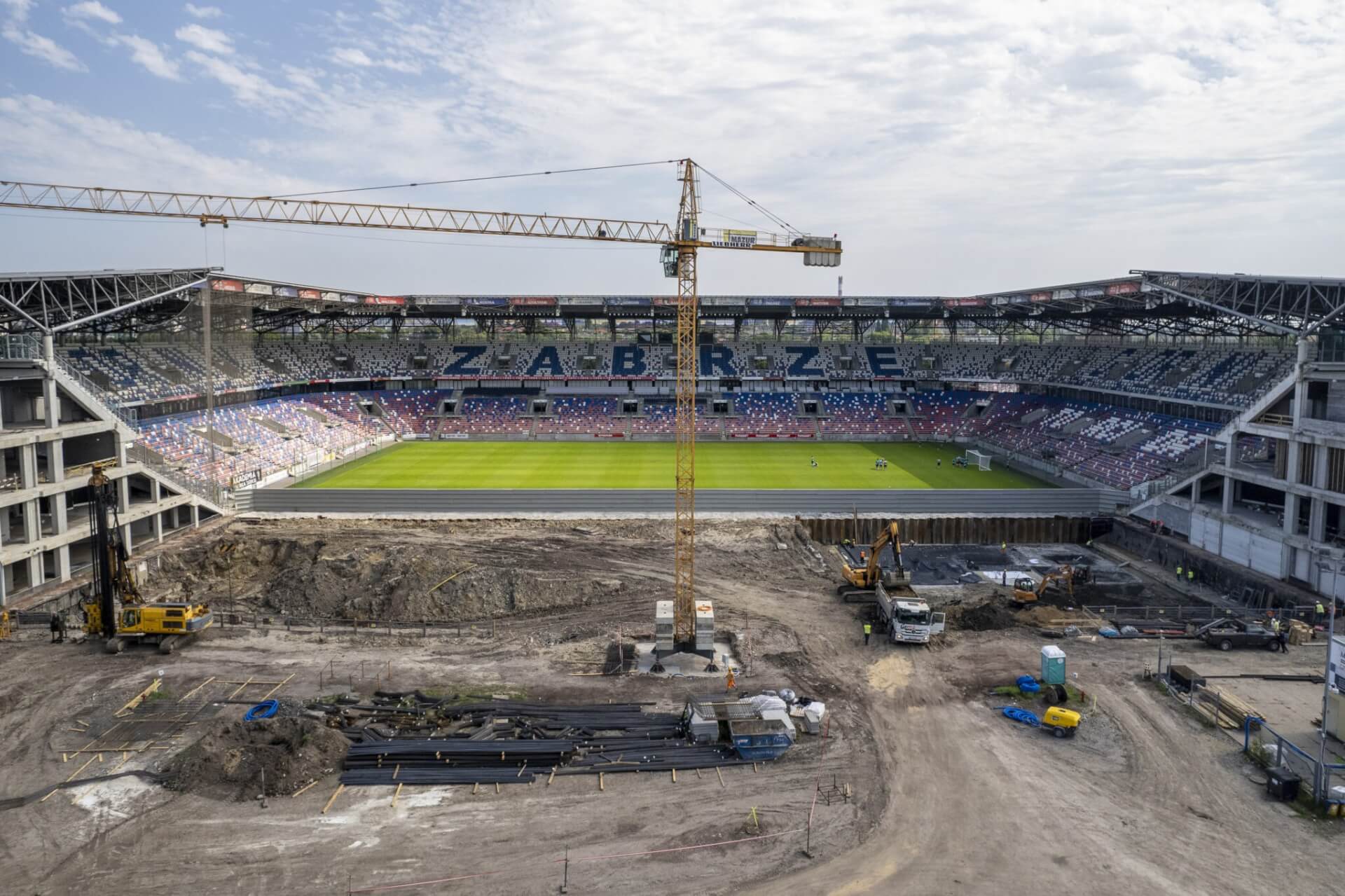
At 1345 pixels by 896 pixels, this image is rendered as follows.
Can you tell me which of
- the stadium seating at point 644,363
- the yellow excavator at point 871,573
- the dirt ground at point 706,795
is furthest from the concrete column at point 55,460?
the yellow excavator at point 871,573

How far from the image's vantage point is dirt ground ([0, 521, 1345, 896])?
15547 mm

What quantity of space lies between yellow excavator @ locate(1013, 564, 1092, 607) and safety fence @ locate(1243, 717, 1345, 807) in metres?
10.5

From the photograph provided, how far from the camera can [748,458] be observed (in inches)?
2517

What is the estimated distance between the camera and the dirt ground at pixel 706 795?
15.5m

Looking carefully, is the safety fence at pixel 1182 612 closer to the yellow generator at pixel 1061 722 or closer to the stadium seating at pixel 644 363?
the yellow generator at pixel 1061 722

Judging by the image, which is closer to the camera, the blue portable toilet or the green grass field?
the blue portable toilet

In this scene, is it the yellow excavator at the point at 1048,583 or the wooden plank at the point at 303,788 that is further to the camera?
the yellow excavator at the point at 1048,583

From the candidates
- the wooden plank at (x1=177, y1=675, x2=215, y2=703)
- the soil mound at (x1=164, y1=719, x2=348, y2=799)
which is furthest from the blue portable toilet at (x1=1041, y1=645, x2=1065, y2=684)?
the wooden plank at (x1=177, y1=675, x2=215, y2=703)

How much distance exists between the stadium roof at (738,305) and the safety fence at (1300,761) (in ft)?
72.7

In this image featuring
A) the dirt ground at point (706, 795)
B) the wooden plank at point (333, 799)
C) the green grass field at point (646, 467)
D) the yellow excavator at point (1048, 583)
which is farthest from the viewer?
the green grass field at point (646, 467)

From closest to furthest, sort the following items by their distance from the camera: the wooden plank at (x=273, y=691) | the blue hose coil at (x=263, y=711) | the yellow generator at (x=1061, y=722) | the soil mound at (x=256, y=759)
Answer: the soil mound at (x=256, y=759) < the yellow generator at (x=1061, y=722) < the blue hose coil at (x=263, y=711) < the wooden plank at (x=273, y=691)

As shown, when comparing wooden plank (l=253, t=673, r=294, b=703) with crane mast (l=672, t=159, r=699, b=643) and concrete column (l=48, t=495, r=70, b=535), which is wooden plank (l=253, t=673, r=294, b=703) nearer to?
crane mast (l=672, t=159, r=699, b=643)

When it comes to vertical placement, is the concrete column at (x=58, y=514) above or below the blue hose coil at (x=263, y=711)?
above

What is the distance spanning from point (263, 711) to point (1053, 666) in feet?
70.2
